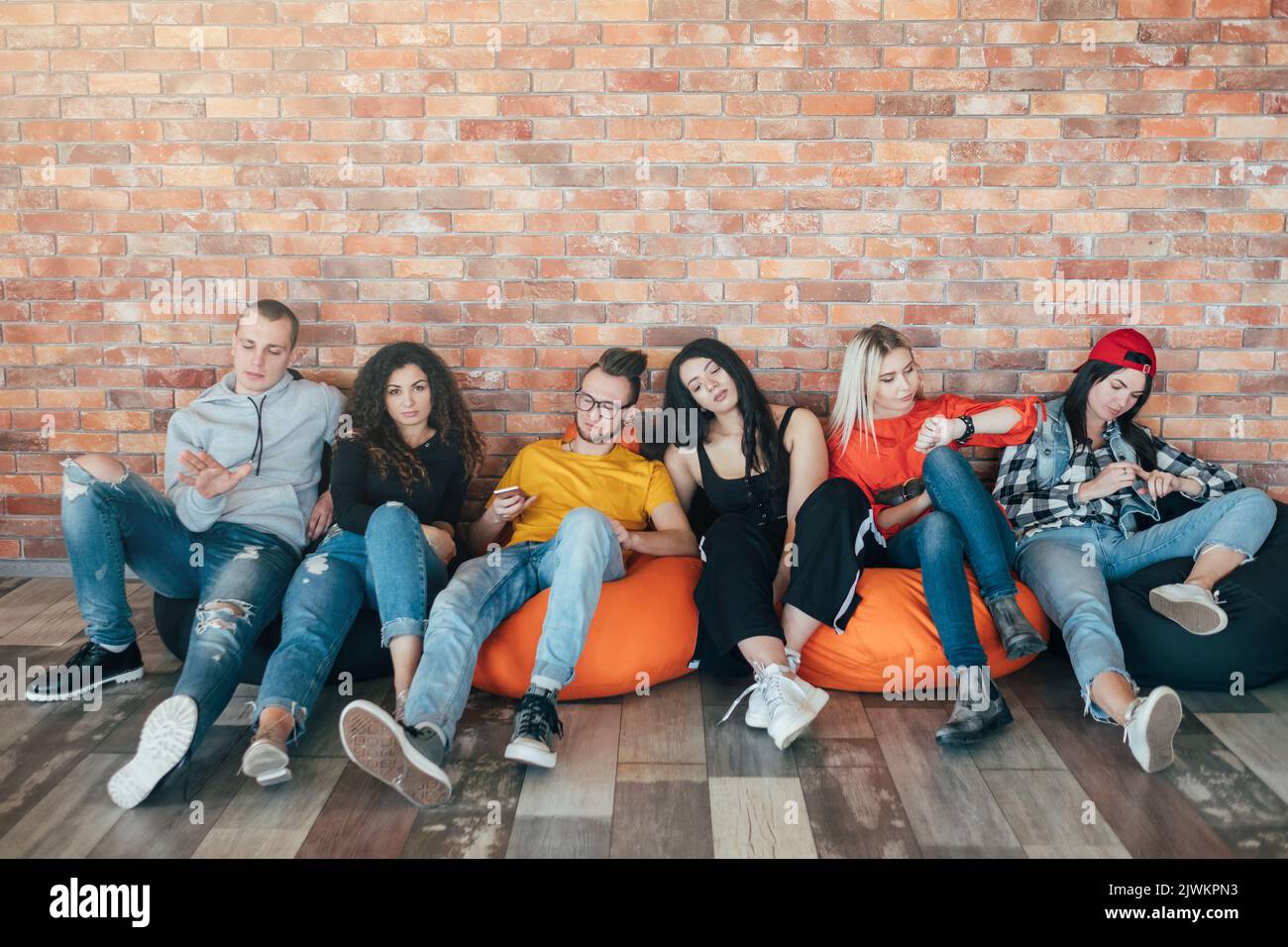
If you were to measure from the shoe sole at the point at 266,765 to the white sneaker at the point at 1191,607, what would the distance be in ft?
7.77

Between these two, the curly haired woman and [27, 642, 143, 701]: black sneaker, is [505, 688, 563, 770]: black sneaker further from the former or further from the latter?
[27, 642, 143, 701]: black sneaker

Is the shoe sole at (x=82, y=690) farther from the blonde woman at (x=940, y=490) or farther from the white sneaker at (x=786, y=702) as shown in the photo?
the blonde woman at (x=940, y=490)

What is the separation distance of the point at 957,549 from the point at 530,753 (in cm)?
129

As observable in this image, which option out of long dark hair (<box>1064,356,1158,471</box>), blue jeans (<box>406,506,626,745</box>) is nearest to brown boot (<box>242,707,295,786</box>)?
blue jeans (<box>406,506,626,745</box>)

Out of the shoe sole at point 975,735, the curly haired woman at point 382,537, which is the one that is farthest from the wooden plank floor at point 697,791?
the curly haired woman at point 382,537

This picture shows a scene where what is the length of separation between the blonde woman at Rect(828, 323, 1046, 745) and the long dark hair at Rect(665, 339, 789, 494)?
0.23 m

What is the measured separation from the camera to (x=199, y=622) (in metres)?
2.61

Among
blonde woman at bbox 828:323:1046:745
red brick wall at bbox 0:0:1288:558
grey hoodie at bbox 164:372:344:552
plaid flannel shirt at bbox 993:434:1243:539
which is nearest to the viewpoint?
blonde woman at bbox 828:323:1046:745

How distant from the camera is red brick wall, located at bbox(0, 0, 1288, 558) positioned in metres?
A: 3.44

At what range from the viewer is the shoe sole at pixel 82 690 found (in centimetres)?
280
